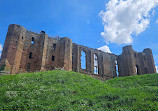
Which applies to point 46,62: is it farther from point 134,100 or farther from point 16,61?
point 134,100


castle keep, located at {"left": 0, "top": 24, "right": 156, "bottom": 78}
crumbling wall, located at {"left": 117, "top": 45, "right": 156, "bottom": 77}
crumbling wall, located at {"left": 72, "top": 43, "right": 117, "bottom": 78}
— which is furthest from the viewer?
crumbling wall, located at {"left": 117, "top": 45, "right": 156, "bottom": 77}

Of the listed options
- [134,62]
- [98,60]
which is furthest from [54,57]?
[134,62]

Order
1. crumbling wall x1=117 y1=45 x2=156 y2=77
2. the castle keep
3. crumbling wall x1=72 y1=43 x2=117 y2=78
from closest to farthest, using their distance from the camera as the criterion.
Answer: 1. the castle keep
2. crumbling wall x1=72 y1=43 x2=117 y2=78
3. crumbling wall x1=117 y1=45 x2=156 y2=77

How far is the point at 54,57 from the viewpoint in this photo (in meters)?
29.7

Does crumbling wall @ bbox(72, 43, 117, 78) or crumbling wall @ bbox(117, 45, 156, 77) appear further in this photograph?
crumbling wall @ bbox(117, 45, 156, 77)

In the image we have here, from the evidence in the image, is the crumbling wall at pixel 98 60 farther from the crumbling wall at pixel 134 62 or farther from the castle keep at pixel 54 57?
the crumbling wall at pixel 134 62

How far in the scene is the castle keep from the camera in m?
24.8

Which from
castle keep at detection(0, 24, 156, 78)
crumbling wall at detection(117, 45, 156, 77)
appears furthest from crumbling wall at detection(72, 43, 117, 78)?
crumbling wall at detection(117, 45, 156, 77)

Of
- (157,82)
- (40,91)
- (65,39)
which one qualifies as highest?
(65,39)

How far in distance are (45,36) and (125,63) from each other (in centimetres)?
2082

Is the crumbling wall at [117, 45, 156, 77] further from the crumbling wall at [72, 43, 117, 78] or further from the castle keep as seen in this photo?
the crumbling wall at [72, 43, 117, 78]

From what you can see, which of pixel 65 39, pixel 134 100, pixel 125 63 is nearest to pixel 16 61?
pixel 65 39

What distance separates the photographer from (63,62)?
2812cm

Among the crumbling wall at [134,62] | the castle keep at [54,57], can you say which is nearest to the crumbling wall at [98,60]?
the castle keep at [54,57]
